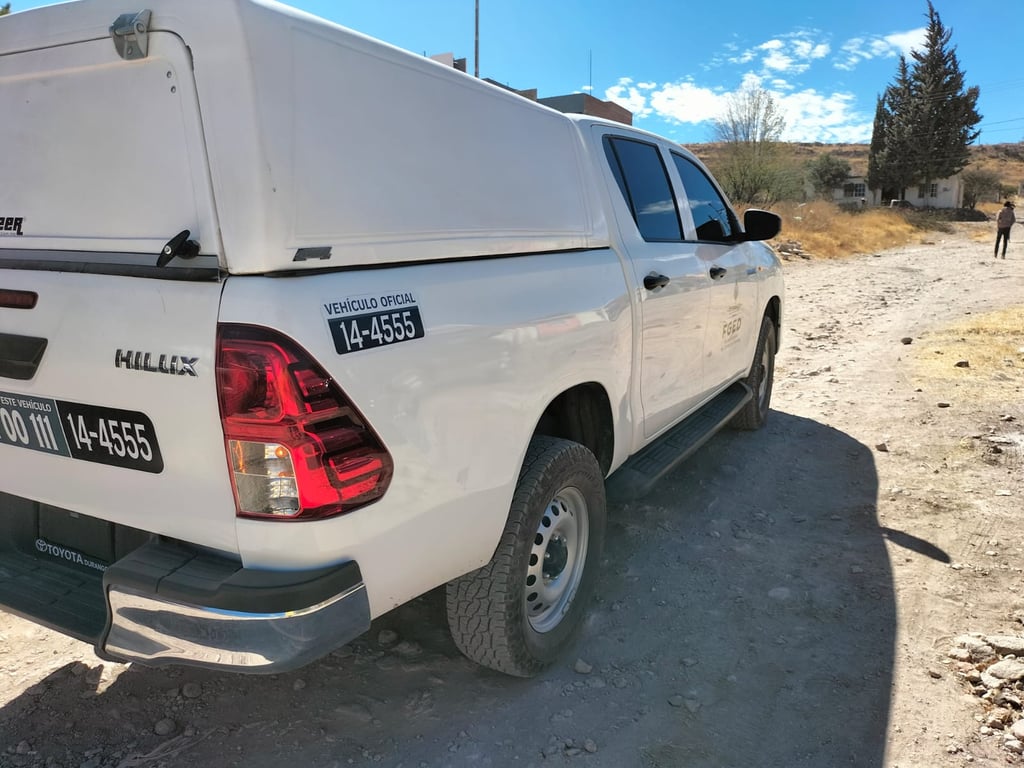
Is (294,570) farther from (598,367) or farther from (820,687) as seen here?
(820,687)

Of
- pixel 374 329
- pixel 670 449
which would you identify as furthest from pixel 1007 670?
pixel 374 329

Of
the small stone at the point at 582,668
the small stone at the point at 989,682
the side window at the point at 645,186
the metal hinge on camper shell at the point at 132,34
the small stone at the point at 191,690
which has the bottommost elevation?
the small stone at the point at 582,668

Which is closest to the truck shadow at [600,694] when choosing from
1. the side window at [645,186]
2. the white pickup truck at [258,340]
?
the white pickup truck at [258,340]

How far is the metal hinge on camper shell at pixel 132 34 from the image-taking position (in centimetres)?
184

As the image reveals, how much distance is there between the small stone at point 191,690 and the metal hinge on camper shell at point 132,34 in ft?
7.11

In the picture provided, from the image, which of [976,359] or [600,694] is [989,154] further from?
[600,694]

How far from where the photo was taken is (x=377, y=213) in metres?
2.06

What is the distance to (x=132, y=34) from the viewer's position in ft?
6.05

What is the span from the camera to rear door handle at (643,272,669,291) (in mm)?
3381

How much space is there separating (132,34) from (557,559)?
7.60 ft

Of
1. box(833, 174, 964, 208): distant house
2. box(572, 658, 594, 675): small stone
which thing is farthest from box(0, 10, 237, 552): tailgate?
box(833, 174, 964, 208): distant house

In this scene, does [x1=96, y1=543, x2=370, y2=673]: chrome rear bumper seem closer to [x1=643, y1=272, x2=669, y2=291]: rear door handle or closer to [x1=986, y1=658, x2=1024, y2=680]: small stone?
[x1=643, y1=272, x2=669, y2=291]: rear door handle

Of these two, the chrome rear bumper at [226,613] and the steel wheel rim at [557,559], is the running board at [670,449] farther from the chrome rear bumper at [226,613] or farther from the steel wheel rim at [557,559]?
the chrome rear bumper at [226,613]

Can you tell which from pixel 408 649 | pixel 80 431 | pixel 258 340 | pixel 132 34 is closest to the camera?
pixel 258 340
